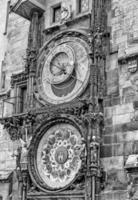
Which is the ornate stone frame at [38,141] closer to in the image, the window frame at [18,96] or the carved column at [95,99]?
the carved column at [95,99]

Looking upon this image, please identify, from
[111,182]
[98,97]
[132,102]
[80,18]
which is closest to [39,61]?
[80,18]

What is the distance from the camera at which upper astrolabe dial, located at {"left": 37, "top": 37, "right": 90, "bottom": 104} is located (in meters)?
15.2

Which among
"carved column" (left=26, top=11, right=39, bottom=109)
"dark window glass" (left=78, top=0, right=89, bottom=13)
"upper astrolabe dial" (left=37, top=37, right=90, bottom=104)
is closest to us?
"upper astrolabe dial" (left=37, top=37, right=90, bottom=104)

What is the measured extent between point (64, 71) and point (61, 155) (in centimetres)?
286

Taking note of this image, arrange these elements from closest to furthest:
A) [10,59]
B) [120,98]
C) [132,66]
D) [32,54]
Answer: [132,66] → [120,98] → [32,54] → [10,59]

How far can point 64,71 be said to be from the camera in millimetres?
15555

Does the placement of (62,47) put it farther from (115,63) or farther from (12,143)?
(12,143)

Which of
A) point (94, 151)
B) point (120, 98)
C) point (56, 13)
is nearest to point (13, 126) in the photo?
point (94, 151)

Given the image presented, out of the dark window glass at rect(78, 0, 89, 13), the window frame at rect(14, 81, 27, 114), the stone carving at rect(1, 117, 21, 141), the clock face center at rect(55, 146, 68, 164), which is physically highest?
the dark window glass at rect(78, 0, 89, 13)

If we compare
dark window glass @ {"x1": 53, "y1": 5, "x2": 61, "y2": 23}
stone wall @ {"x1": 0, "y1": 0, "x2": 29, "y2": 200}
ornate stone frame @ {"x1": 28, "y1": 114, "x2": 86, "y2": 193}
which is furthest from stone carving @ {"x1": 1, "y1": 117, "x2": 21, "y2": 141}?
dark window glass @ {"x1": 53, "y1": 5, "x2": 61, "y2": 23}

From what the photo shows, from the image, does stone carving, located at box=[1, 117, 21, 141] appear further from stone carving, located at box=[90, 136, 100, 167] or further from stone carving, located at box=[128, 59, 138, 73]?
stone carving, located at box=[128, 59, 138, 73]

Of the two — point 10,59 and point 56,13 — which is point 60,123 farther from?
point 56,13

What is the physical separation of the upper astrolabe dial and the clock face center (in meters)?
1.61

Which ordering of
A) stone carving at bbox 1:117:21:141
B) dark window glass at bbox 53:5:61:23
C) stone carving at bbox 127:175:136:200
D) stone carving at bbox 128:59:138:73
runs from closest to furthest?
stone carving at bbox 127:175:136:200 < stone carving at bbox 128:59:138:73 < stone carving at bbox 1:117:21:141 < dark window glass at bbox 53:5:61:23
